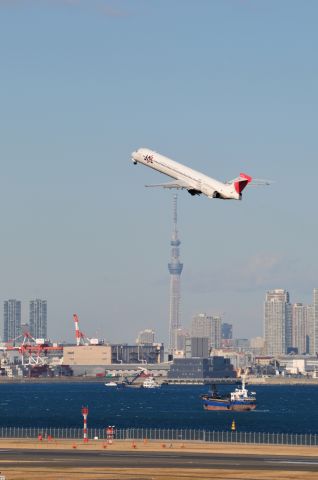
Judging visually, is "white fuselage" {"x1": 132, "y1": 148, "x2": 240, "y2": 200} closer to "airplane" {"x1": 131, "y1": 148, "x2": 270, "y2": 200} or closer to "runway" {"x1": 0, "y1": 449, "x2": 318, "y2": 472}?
"airplane" {"x1": 131, "y1": 148, "x2": 270, "y2": 200}

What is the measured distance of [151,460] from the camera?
144750 mm

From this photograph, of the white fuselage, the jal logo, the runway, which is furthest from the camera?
the jal logo

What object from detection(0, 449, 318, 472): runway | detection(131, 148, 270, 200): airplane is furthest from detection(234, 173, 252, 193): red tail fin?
detection(0, 449, 318, 472): runway

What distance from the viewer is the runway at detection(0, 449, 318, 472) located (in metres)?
137

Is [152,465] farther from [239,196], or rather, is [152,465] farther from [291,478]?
[239,196]

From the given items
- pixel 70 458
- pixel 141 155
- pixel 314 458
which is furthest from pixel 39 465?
pixel 141 155

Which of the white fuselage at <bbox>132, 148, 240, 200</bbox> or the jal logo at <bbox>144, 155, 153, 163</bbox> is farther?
the jal logo at <bbox>144, 155, 153, 163</bbox>

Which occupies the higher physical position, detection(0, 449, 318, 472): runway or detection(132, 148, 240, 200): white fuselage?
detection(132, 148, 240, 200): white fuselage

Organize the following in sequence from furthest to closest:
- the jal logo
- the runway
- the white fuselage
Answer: the jal logo → the white fuselage → the runway

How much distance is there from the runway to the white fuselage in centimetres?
2958

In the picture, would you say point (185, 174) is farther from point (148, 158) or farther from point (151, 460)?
point (151, 460)

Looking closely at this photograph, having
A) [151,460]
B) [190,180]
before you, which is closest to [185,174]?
[190,180]

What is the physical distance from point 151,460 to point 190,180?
32.9 m

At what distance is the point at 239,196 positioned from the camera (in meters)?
149
